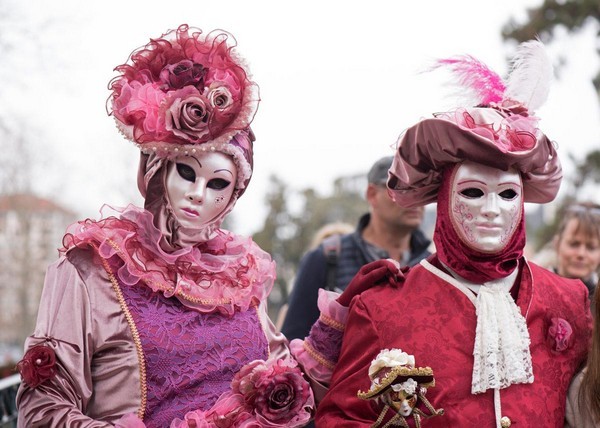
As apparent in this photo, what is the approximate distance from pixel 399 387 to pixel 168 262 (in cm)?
94

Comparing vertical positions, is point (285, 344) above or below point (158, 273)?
below

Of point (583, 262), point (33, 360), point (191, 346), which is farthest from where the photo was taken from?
point (583, 262)

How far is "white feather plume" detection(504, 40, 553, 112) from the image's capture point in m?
3.31

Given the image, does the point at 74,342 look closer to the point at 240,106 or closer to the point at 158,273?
the point at 158,273

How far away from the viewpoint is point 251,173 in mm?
3236

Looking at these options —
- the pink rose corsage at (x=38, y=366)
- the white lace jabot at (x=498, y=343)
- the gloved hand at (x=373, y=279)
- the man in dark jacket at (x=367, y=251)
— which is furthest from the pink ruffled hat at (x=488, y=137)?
the pink rose corsage at (x=38, y=366)

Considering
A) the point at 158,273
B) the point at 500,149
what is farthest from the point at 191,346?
the point at 500,149

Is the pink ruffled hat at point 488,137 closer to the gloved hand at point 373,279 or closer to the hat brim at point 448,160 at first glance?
the hat brim at point 448,160

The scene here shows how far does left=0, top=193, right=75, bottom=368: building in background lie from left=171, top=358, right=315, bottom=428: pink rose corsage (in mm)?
Result: 13384

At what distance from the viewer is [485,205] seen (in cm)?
304

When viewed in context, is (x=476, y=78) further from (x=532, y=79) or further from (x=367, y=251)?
(x=367, y=251)

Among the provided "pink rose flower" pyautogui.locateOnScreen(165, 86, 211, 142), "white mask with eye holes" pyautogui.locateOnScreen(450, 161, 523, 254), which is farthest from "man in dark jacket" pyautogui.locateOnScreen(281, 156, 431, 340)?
"pink rose flower" pyautogui.locateOnScreen(165, 86, 211, 142)

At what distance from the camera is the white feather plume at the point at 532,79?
10.9 feet

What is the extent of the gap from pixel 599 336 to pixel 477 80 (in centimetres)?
107
